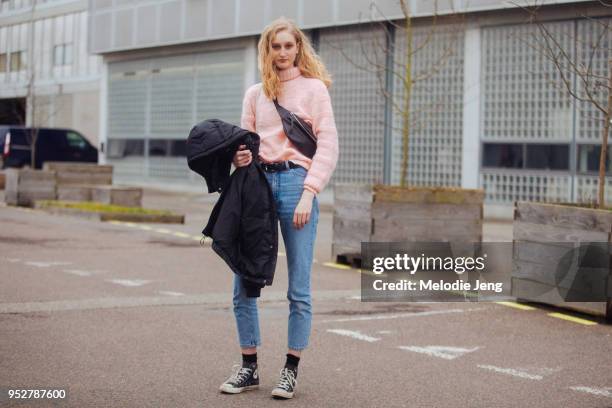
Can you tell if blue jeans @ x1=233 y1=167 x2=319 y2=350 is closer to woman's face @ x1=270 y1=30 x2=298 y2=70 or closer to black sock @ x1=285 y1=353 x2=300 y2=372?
black sock @ x1=285 y1=353 x2=300 y2=372

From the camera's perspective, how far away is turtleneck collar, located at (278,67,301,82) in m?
6.05

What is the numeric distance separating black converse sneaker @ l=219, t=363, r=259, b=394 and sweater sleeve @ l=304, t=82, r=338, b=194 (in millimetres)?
1039

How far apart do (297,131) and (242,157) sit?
343mm

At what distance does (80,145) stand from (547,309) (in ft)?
90.7

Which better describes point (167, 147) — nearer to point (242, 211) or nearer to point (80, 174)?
point (80, 174)

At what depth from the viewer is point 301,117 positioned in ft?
19.5

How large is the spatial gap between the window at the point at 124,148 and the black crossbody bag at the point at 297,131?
92.7 feet

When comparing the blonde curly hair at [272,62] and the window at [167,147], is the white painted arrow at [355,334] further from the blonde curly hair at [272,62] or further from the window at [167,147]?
the window at [167,147]

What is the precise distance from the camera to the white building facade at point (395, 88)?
21125 millimetres

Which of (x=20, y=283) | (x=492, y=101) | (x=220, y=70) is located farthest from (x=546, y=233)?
(x=220, y=70)

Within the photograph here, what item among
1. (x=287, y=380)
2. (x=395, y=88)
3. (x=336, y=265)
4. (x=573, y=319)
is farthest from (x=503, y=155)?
(x=287, y=380)

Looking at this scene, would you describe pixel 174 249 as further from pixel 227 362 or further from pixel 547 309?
pixel 227 362

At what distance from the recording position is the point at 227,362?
675 centimetres

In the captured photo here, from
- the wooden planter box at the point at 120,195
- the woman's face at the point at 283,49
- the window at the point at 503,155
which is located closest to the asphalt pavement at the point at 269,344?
the woman's face at the point at 283,49
